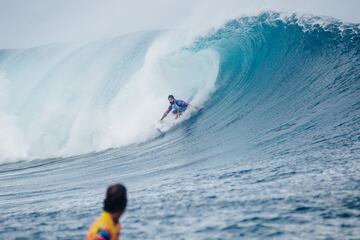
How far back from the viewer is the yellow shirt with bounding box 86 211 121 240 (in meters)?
2.62

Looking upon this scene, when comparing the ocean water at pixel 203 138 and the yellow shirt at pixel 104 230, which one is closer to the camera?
the yellow shirt at pixel 104 230

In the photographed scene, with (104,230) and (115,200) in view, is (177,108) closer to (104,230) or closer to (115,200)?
(115,200)

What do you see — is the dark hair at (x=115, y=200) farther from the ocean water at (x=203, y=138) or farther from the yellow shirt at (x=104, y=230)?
the ocean water at (x=203, y=138)

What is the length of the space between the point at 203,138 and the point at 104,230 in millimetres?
7539

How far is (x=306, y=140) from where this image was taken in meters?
7.12

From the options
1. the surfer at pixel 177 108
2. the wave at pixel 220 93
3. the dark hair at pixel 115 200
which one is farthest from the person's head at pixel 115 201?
the surfer at pixel 177 108

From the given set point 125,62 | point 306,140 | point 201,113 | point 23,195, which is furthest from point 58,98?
point 306,140

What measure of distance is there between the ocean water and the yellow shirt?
4.39 ft

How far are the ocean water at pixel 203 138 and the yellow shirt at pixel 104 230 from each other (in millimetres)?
1339

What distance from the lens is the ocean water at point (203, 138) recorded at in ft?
14.3

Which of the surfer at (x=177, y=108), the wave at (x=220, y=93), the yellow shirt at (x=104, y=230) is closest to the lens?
the yellow shirt at (x=104, y=230)

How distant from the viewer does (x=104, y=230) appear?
2.63 metres

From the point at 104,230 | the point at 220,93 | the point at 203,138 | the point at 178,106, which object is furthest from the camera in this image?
the point at 220,93

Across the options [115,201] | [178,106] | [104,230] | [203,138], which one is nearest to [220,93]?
[178,106]
